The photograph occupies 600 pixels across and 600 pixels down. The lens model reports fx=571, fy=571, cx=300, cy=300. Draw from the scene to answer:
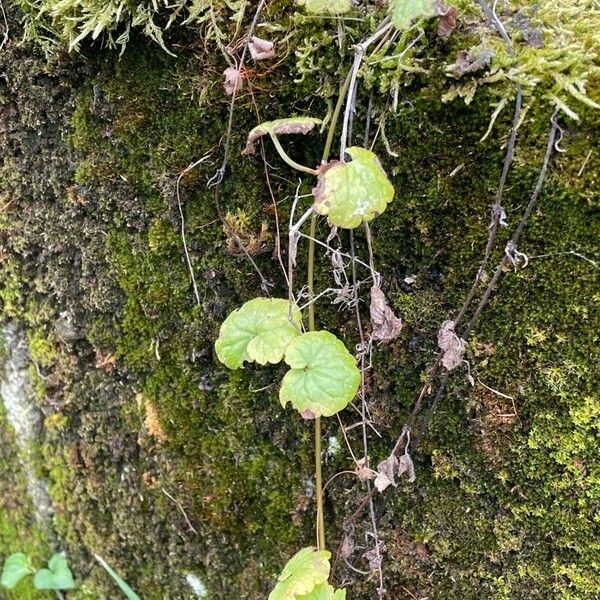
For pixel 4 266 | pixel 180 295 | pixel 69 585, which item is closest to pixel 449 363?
pixel 180 295

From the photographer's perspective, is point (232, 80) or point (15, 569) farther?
point (15, 569)

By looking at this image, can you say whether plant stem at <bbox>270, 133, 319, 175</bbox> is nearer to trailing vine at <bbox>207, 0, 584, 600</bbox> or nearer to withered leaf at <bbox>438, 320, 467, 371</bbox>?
trailing vine at <bbox>207, 0, 584, 600</bbox>

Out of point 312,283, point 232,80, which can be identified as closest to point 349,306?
point 312,283

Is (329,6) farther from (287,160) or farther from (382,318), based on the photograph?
(382,318)

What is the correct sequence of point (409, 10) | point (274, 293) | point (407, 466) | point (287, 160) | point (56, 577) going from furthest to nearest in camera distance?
point (56, 577) < point (274, 293) < point (407, 466) < point (287, 160) < point (409, 10)

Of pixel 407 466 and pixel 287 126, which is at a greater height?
pixel 287 126

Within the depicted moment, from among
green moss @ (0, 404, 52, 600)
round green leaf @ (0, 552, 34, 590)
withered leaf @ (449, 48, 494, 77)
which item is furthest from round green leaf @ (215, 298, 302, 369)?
round green leaf @ (0, 552, 34, 590)
